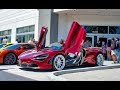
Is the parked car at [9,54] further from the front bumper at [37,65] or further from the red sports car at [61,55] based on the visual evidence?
the front bumper at [37,65]

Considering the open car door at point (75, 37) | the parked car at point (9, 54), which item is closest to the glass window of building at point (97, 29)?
the parked car at point (9, 54)

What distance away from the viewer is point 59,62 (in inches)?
458

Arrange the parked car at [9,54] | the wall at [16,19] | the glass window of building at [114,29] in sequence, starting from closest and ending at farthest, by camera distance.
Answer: the parked car at [9,54] → the glass window of building at [114,29] → the wall at [16,19]

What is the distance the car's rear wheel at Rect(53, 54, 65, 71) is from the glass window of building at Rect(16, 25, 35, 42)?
1561cm

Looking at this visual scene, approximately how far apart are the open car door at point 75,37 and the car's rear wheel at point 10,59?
4191mm

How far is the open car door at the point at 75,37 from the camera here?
11242 mm

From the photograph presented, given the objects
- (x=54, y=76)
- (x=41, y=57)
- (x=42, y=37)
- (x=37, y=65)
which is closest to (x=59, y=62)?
(x=41, y=57)

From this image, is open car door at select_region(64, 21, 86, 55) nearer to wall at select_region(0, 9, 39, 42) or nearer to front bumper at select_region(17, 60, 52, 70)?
front bumper at select_region(17, 60, 52, 70)

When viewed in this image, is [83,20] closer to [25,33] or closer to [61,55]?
[25,33]

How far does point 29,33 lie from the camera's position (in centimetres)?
2825

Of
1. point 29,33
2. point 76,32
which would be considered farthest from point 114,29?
point 76,32

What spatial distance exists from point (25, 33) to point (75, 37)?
18.8 meters
